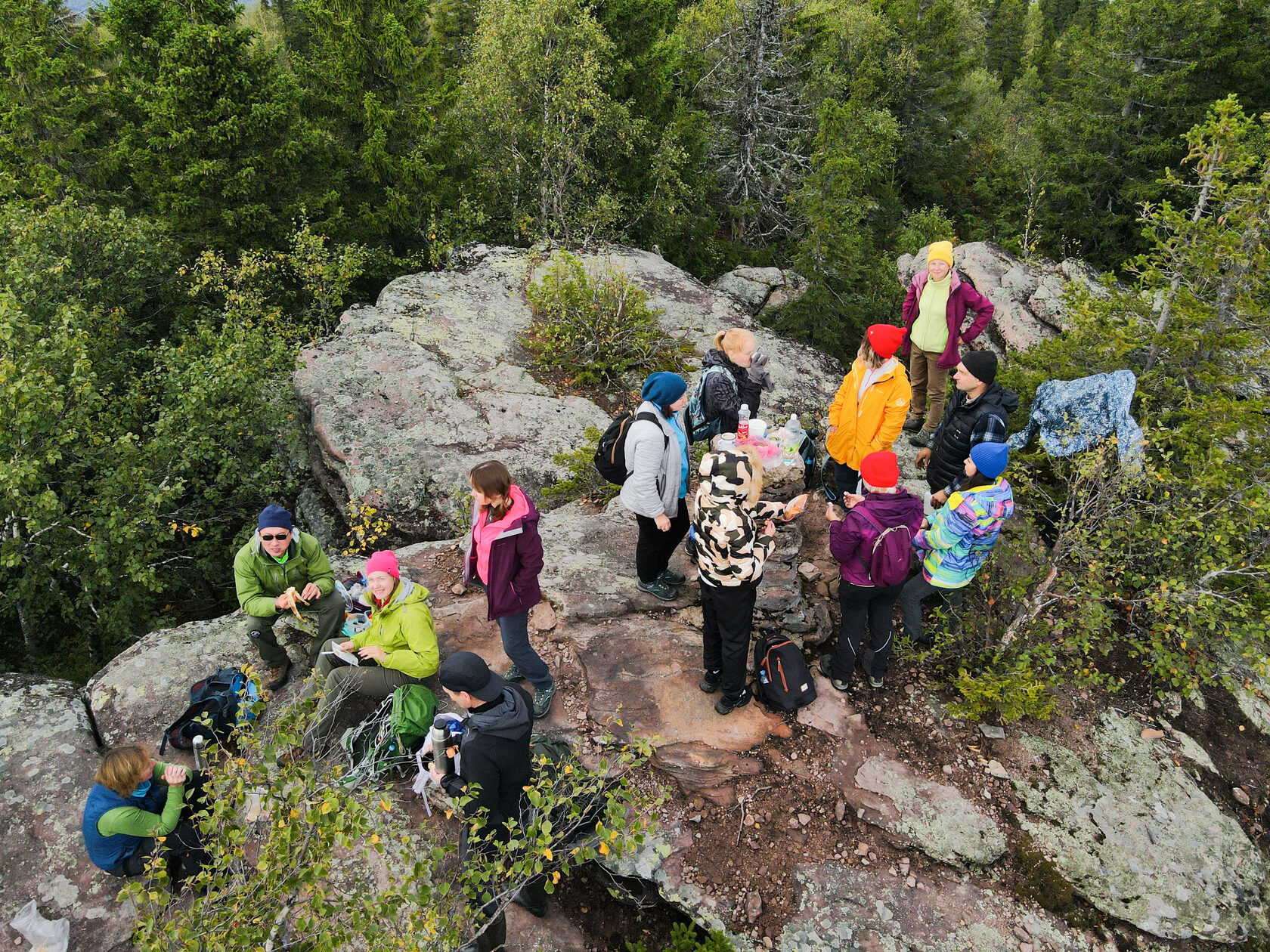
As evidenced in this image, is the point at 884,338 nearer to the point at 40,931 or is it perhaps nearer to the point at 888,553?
the point at 888,553

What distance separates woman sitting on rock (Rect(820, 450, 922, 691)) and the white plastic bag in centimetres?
624

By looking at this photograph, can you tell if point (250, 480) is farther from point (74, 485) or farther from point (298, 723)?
point (298, 723)

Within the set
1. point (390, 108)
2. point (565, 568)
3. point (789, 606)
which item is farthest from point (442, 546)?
point (390, 108)

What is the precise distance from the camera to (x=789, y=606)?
251 inches

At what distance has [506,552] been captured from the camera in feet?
16.3

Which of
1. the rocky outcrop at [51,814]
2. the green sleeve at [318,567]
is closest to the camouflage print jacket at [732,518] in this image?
the green sleeve at [318,567]

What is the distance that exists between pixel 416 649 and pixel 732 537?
2.71m

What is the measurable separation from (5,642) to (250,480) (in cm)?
554

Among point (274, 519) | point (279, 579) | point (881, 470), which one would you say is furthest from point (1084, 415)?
point (279, 579)

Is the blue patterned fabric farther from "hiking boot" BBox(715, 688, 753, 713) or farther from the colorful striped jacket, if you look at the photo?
"hiking boot" BBox(715, 688, 753, 713)

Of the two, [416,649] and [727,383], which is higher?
[727,383]

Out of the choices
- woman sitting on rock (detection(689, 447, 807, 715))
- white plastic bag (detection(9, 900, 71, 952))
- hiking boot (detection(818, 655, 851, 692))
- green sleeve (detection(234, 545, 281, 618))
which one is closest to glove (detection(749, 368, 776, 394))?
woman sitting on rock (detection(689, 447, 807, 715))

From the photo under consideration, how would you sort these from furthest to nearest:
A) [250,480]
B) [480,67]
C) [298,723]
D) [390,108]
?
[480,67]
[390,108]
[250,480]
[298,723]

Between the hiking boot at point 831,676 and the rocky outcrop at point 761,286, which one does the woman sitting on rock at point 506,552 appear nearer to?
the hiking boot at point 831,676
